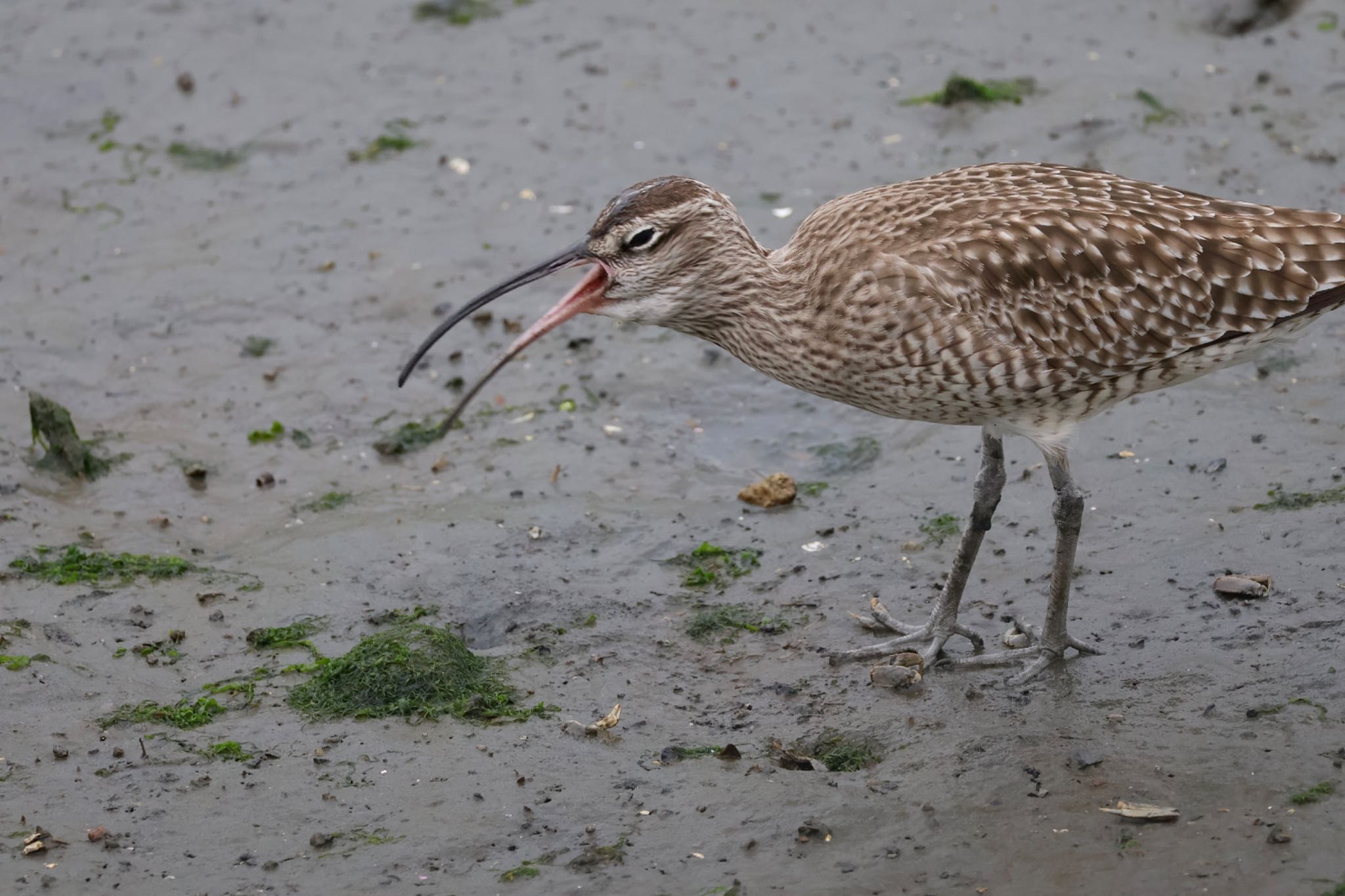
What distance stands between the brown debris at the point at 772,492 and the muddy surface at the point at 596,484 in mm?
146

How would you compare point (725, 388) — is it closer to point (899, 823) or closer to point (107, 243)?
point (899, 823)

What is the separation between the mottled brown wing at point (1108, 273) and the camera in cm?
658

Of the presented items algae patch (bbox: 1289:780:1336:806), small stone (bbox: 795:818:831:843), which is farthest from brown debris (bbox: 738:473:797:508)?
algae patch (bbox: 1289:780:1336:806)

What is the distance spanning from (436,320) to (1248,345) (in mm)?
5499

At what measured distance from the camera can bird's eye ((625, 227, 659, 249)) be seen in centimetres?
668

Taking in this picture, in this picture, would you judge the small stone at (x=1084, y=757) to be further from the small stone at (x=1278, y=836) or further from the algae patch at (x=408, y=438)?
the algae patch at (x=408, y=438)

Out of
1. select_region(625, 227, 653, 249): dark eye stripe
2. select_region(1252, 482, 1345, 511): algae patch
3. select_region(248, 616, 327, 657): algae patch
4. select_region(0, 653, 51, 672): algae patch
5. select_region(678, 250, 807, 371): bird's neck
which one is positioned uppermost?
select_region(625, 227, 653, 249): dark eye stripe

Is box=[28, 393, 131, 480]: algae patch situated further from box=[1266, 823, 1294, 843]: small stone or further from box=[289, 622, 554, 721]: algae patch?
box=[1266, 823, 1294, 843]: small stone

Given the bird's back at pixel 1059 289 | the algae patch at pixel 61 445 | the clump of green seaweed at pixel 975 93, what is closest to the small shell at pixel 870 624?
the bird's back at pixel 1059 289

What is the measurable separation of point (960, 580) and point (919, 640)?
0.36 metres

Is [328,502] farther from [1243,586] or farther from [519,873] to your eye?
[1243,586]

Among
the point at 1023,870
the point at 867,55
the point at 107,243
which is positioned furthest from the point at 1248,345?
the point at 107,243

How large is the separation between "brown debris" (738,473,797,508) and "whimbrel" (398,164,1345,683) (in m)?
1.56

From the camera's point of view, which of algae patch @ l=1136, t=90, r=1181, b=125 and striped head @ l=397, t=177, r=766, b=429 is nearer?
striped head @ l=397, t=177, r=766, b=429
